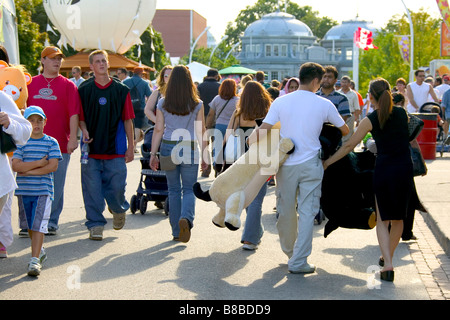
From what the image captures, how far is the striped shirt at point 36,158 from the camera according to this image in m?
7.47

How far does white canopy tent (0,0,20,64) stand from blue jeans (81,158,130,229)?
11.5 feet

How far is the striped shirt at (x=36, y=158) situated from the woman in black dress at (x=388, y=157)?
2.60 m

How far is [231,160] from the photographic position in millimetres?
8781

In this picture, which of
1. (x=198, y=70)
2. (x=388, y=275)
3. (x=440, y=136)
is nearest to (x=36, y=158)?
(x=388, y=275)

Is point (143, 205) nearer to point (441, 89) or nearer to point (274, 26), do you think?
point (441, 89)

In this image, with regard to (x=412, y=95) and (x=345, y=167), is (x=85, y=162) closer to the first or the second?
(x=345, y=167)

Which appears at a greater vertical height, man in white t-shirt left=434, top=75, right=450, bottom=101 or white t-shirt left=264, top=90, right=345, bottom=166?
white t-shirt left=264, top=90, right=345, bottom=166

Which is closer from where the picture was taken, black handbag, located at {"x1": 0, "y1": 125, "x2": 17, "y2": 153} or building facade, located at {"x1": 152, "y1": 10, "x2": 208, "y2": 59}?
black handbag, located at {"x1": 0, "y1": 125, "x2": 17, "y2": 153}

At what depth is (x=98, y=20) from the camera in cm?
3297

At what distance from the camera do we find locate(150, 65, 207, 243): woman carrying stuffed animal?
8.80 m

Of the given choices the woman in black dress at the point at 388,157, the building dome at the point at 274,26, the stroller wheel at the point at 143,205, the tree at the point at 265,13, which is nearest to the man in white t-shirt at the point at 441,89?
the stroller wheel at the point at 143,205

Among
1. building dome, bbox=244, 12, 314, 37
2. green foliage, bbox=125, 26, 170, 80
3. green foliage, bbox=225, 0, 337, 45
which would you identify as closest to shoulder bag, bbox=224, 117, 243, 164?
green foliage, bbox=125, 26, 170, 80

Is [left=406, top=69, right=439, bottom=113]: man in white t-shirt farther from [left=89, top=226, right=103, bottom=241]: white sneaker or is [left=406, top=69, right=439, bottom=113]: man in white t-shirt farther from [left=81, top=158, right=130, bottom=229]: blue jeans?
[left=89, top=226, right=103, bottom=241]: white sneaker
